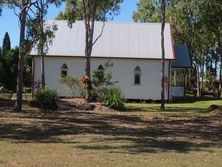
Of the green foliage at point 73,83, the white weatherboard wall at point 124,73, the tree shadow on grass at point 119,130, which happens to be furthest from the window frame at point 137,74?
the tree shadow on grass at point 119,130

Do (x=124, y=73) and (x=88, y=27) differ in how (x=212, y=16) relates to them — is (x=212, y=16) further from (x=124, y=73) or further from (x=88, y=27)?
(x=88, y=27)

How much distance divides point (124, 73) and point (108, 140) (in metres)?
26.4

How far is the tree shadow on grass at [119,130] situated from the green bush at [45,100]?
95.6 inches

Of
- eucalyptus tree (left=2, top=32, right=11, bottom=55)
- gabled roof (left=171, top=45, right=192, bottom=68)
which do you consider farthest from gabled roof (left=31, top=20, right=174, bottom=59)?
eucalyptus tree (left=2, top=32, right=11, bottom=55)

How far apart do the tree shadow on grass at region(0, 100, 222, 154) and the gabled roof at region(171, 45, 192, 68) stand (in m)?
19.6

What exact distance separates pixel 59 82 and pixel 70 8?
7.78 metres

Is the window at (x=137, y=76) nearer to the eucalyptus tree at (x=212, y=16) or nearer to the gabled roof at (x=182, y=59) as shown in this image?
the gabled roof at (x=182, y=59)

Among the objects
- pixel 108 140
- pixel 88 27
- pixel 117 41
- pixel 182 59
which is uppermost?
pixel 88 27

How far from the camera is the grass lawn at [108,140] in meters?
11.5

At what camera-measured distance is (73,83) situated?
127 feet

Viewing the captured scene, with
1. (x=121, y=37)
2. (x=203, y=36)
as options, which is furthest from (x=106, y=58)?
(x=203, y=36)

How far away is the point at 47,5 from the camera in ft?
83.3

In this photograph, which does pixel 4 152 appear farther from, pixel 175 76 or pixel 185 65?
pixel 175 76

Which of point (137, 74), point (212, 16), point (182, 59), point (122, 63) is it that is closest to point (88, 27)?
point (122, 63)
